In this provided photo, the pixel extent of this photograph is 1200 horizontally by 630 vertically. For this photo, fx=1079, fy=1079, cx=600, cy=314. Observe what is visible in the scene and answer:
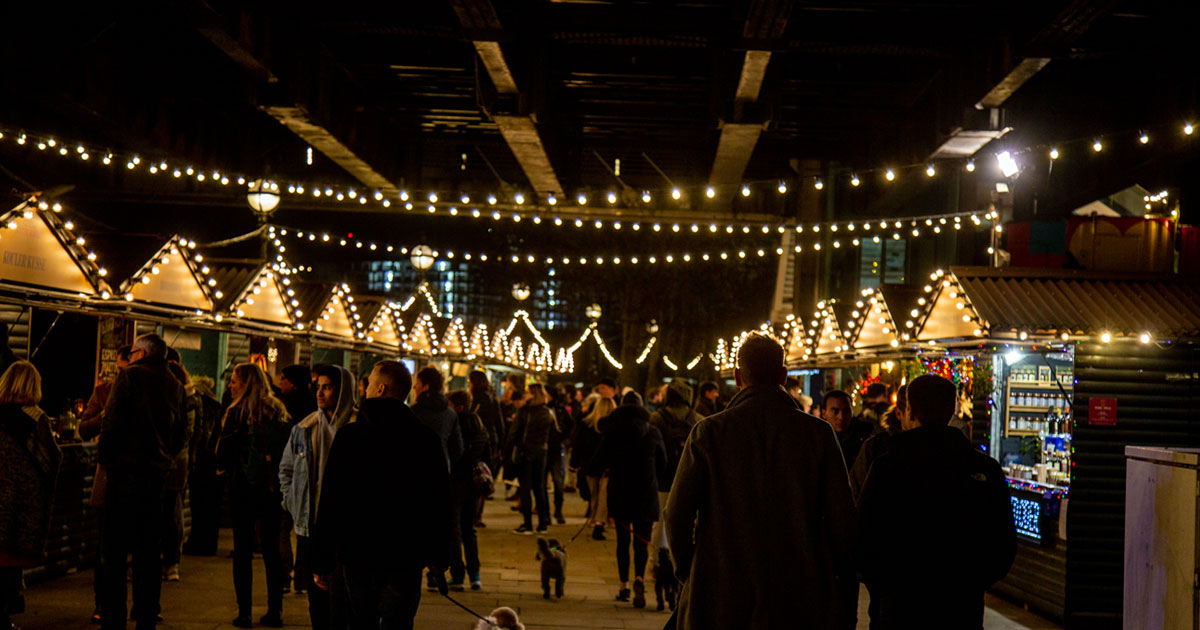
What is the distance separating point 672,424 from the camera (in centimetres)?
962

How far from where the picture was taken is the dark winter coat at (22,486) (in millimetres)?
6465

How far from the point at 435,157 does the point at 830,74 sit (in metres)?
9.37

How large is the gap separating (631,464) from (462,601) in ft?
6.04

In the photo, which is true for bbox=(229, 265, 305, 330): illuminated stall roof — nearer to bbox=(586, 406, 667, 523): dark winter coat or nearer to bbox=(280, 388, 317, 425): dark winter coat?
bbox=(280, 388, 317, 425): dark winter coat

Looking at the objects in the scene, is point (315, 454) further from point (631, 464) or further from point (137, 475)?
point (631, 464)

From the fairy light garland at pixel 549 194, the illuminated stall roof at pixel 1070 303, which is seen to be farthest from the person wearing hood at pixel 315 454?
the illuminated stall roof at pixel 1070 303

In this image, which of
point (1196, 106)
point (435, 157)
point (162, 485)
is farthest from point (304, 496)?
point (435, 157)

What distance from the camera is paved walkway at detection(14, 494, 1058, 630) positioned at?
25.9 ft

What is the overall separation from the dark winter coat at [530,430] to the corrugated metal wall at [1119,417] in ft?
22.5

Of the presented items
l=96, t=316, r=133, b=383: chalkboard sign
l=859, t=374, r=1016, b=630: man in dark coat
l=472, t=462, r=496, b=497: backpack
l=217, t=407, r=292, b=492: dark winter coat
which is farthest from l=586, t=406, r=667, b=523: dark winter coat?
l=96, t=316, r=133, b=383: chalkboard sign

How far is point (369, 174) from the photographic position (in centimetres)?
1354

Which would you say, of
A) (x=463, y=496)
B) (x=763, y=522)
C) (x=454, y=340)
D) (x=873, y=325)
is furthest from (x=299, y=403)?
(x=454, y=340)

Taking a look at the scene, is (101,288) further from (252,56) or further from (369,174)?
(369,174)

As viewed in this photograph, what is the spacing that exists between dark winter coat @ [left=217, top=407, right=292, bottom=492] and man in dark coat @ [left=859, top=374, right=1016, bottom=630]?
442cm
